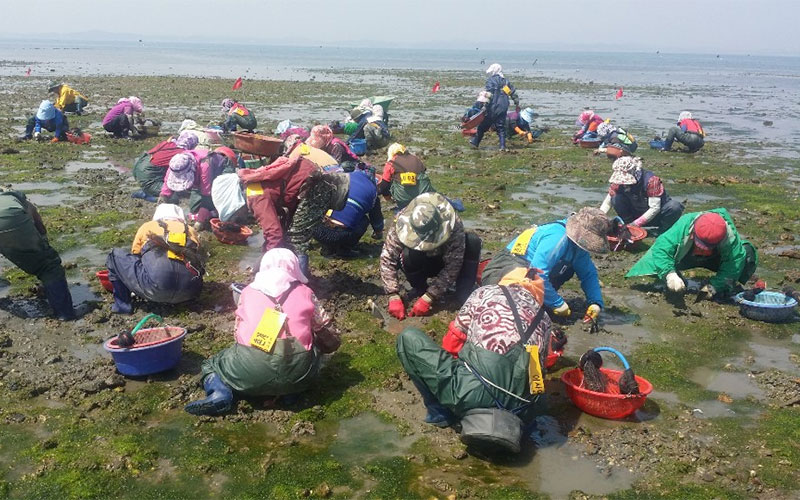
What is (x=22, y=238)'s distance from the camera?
20.8 ft

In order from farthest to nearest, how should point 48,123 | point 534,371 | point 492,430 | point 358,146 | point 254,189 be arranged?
point 48,123
point 358,146
point 254,189
point 534,371
point 492,430

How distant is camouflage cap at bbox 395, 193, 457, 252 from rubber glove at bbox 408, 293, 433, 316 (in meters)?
0.72

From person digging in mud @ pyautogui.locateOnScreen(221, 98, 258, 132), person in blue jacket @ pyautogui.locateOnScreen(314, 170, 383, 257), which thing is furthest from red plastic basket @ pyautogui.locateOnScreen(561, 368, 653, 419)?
person digging in mud @ pyautogui.locateOnScreen(221, 98, 258, 132)

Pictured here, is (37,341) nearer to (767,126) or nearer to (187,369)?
(187,369)

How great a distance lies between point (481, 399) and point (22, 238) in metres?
5.10

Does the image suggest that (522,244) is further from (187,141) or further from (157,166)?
(157,166)

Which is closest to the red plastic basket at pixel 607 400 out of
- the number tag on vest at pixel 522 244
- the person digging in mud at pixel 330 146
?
the number tag on vest at pixel 522 244

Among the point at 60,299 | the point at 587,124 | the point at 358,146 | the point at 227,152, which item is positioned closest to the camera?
the point at 60,299

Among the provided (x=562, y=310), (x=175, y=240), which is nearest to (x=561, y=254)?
(x=562, y=310)

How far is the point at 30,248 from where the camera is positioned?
6445mm

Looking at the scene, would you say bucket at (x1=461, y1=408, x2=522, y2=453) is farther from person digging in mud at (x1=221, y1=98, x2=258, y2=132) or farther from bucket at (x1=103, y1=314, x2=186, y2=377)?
person digging in mud at (x1=221, y1=98, x2=258, y2=132)

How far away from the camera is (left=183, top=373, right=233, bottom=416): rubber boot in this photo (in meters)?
4.88

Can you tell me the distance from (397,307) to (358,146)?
31.6 ft

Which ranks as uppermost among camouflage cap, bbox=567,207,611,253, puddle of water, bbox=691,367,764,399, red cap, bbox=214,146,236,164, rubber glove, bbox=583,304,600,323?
red cap, bbox=214,146,236,164
